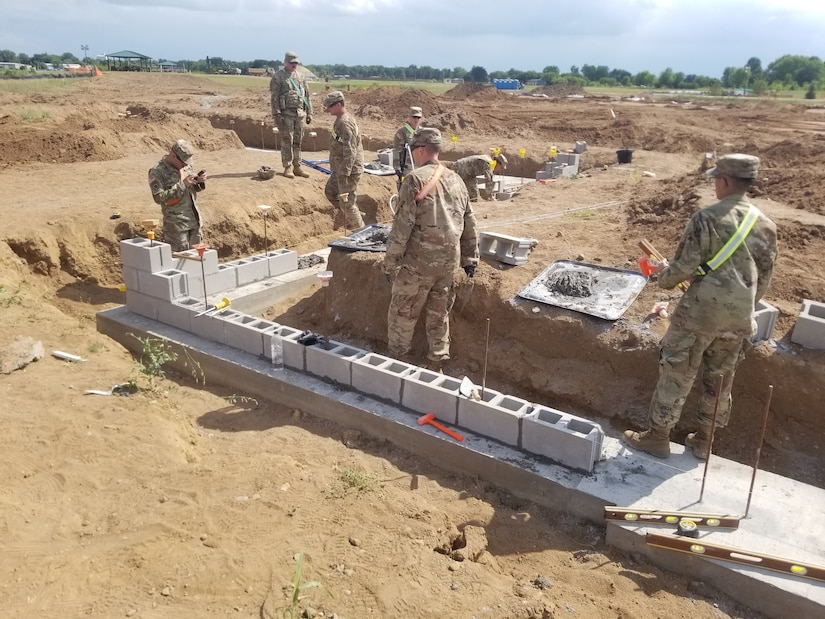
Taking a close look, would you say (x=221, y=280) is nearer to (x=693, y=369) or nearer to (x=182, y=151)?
(x=182, y=151)

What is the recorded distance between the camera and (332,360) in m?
5.46

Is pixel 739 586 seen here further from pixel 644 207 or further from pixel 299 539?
pixel 644 207

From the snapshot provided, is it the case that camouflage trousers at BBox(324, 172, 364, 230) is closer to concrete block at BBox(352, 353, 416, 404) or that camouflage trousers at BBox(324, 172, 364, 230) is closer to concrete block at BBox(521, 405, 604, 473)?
concrete block at BBox(352, 353, 416, 404)

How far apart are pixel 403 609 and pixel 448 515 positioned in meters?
1.09

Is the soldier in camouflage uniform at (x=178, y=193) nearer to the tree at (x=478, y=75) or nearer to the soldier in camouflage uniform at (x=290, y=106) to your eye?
the soldier in camouflage uniform at (x=290, y=106)

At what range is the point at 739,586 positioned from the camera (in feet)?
11.3

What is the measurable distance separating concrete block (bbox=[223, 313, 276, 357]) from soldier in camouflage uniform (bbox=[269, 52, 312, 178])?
6.18 metres

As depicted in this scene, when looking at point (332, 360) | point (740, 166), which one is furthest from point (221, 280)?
point (740, 166)

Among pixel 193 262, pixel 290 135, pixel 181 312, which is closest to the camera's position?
pixel 181 312

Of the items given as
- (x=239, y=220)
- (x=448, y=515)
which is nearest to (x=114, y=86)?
(x=239, y=220)

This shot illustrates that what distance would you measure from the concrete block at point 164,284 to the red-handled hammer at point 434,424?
334cm

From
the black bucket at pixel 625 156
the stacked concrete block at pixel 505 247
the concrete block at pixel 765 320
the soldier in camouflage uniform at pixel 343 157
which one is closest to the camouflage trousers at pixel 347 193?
the soldier in camouflage uniform at pixel 343 157

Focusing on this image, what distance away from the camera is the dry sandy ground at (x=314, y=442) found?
3.25 m

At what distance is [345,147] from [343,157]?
0.60 ft
